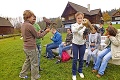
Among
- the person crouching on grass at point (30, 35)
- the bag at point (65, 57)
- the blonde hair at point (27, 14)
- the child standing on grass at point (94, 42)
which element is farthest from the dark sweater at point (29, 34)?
the bag at point (65, 57)

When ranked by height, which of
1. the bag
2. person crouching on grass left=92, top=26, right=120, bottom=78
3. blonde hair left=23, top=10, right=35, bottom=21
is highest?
blonde hair left=23, top=10, right=35, bottom=21

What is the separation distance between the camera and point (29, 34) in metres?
3.55

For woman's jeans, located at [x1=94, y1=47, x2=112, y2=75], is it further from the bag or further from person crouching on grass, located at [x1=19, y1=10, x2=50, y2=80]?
person crouching on grass, located at [x1=19, y1=10, x2=50, y2=80]

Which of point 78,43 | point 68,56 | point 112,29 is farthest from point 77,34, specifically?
point 68,56

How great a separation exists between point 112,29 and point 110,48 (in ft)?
2.11

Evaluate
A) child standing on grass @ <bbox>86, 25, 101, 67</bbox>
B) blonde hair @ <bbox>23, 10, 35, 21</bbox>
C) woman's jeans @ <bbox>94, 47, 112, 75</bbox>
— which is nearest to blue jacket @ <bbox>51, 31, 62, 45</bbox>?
child standing on grass @ <bbox>86, 25, 101, 67</bbox>

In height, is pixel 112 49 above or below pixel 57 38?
below

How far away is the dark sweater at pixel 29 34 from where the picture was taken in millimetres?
3464

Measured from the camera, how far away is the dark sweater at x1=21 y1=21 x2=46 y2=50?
136 inches

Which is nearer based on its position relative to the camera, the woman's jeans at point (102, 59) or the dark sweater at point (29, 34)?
the dark sweater at point (29, 34)

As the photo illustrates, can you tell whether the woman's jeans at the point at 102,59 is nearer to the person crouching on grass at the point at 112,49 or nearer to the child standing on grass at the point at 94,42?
the person crouching on grass at the point at 112,49

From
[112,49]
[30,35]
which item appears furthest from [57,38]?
[112,49]

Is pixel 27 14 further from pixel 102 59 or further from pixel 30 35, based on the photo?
pixel 102 59

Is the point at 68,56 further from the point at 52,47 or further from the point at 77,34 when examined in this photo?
the point at 77,34
